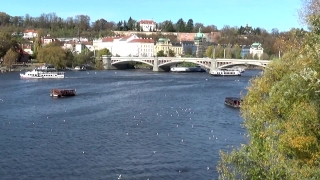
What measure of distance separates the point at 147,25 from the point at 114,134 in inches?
2364

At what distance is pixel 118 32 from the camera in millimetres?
66438

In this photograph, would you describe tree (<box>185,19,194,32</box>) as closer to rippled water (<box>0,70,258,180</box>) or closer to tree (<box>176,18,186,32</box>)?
Answer: tree (<box>176,18,186,32</box>)

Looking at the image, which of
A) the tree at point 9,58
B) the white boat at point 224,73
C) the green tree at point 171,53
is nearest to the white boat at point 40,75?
the tree at point 9,58

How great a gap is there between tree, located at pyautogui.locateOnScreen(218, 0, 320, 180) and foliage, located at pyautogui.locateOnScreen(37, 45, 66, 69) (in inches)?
1254

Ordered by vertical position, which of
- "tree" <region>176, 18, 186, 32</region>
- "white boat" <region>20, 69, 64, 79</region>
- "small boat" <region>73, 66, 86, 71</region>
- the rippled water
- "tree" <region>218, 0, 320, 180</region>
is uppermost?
"tree" <region>176, 18, 186, 32</region>

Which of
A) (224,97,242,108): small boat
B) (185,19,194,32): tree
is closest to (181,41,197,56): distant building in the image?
(185,19,194,32): tree

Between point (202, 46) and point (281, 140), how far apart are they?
50302mm

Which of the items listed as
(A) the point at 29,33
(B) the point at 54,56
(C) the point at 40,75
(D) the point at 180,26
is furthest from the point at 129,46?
(C) the point at 40,75

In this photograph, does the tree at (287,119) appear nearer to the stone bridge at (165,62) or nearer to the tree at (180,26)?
the stone bridge at (165,62)

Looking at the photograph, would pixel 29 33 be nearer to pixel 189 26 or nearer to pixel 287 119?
pixel 189 26

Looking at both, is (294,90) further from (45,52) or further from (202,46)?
(202,46)

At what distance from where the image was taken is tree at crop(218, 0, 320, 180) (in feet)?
13.6

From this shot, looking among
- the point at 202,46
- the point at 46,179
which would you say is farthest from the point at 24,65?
the point at 46,179

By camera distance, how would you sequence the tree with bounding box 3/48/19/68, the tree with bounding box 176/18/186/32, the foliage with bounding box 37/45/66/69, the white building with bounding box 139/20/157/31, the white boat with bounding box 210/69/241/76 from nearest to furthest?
1. the white boat with bounding box 210/69/241/76
2. the tree with bounding box 3/48/19/68
3. the foliage with bounding box 37/45/66/69
4. the tree with bounding box 176/18/186/32
5. the white building with bounding box 139/20/157/31
